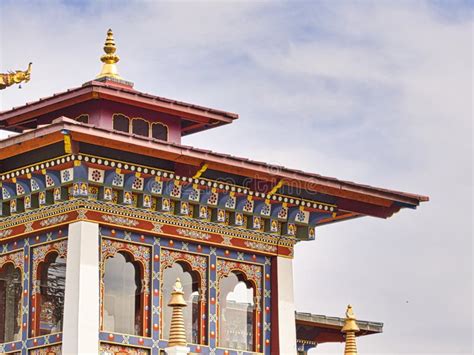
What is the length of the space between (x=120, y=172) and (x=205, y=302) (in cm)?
270

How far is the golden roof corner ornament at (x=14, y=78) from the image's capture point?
93.7 feet

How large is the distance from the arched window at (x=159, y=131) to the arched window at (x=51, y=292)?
2.66 metres

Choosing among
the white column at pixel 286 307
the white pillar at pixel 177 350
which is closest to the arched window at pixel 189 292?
the white column at pixel 286 307

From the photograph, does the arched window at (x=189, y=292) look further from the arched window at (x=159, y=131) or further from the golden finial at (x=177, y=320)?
the arched window at (x=159, y=131)

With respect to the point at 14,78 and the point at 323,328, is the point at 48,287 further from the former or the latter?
the point at 323,328

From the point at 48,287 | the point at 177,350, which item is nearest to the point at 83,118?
the point at 48,287

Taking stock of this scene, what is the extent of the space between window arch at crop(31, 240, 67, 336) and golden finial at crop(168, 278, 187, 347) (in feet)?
6.26

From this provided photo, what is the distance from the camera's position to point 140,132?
28406 mm

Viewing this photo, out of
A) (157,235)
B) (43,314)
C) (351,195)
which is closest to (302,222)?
(351,195)

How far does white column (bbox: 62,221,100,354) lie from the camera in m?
26.2

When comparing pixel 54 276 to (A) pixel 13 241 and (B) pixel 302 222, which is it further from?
(B) pixel 302 222

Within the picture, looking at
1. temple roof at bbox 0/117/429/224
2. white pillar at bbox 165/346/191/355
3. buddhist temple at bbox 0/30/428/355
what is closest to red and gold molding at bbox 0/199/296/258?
buddhist temple at bbox 0/30/428/355

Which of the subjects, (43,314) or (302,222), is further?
(302,222)

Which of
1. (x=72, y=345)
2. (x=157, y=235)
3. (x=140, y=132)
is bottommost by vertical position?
(x=72, y=345)
